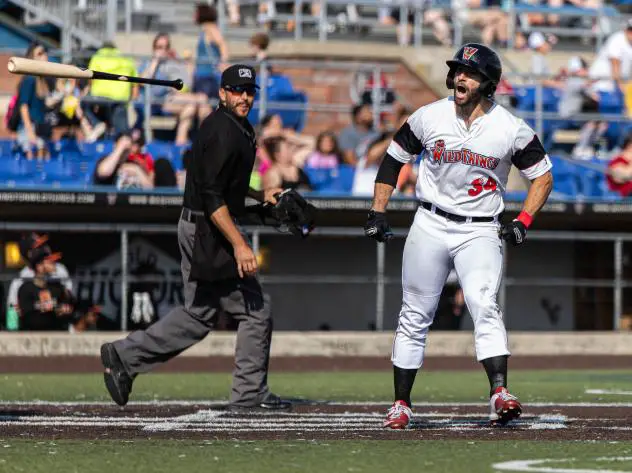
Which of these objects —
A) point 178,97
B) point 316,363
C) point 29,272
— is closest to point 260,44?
point 178,97

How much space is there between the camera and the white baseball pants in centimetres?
739

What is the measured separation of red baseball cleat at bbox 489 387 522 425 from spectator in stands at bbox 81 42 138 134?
960 cm

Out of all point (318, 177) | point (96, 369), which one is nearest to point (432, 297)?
point (96, 369)

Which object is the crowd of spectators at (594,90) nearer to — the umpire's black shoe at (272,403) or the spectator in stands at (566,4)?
the spectator in stands at (566,4)

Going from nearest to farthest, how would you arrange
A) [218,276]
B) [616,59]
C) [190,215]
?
[218,276], [190,215], [616,59]

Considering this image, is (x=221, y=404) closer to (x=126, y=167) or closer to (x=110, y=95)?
(x=126, y=167)

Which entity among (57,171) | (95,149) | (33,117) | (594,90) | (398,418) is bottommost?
(398,418)

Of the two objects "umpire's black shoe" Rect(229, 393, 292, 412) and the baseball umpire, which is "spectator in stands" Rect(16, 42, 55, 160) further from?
"umpire's black shoe" Rect(229, 393, 292, 412)

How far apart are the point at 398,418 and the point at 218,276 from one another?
63.6 inches

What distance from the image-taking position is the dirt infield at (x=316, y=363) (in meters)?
13.4

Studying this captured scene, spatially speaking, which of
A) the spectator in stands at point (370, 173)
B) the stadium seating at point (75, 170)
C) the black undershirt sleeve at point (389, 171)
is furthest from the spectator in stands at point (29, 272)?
the black undershirt sleeve at point (389, 171)

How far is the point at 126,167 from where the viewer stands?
15641 millimetres

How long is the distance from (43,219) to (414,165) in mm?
4174

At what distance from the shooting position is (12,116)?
15.9 m
